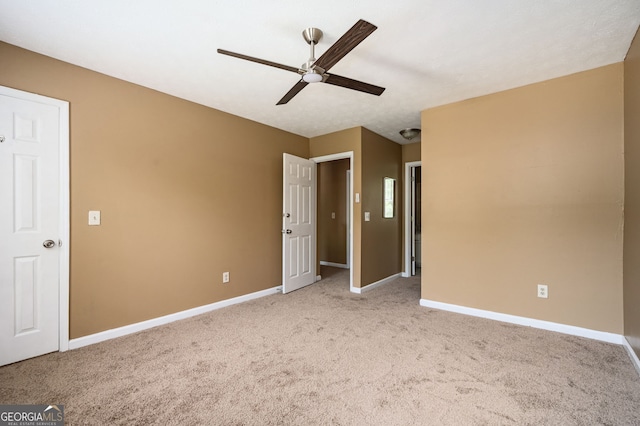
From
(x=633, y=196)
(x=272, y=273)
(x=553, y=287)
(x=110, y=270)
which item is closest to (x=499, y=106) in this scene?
(x=633, y=196)

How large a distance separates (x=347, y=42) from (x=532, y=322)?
317 centimetres

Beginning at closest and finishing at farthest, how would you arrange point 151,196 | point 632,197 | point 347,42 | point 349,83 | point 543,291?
point 347,42 < point 349,83 < point 632,197 < point 543,291 < point 151,196

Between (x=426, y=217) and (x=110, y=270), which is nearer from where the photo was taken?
(x=110, y=270)

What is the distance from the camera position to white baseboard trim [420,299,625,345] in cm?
253

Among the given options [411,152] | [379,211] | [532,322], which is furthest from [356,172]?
[532,322]

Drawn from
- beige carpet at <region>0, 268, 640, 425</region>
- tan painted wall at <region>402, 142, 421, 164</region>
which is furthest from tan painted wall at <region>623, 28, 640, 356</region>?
tan painted wall at <region>402, 142, 421, 164</region>

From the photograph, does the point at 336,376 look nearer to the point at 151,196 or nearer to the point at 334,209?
the point at 151,196

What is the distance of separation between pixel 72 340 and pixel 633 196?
4.80 meters

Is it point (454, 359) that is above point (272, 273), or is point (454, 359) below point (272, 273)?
below

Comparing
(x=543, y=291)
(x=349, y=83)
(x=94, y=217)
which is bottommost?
(x=543, y=291)

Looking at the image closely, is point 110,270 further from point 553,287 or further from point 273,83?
point 553,287

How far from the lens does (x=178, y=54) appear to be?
2332mm

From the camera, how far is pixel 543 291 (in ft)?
9.28

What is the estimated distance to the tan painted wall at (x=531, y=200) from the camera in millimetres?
2553
